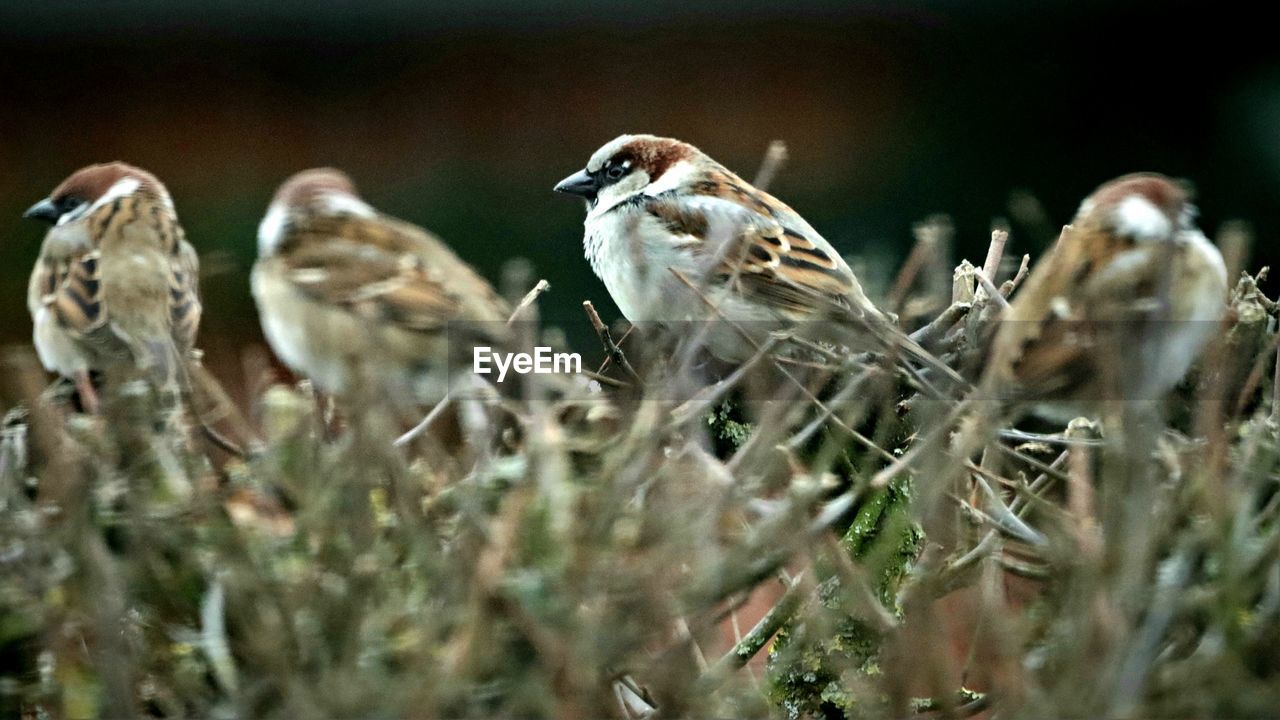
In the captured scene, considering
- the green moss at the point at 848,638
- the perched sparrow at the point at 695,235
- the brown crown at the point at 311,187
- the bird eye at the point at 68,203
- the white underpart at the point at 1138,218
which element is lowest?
the green moss at the point at 848,638

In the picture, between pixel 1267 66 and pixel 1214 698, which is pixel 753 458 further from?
pixel 1267 66

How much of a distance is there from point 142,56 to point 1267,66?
2.67 meters

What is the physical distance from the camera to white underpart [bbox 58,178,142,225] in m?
2.10

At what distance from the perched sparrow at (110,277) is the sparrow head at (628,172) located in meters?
0.78

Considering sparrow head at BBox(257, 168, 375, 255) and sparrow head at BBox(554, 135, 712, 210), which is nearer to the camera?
sparrow head at BBox(257, 168, 375, 255)

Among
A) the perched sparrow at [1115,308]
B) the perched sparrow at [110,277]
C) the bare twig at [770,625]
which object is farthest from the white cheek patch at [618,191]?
the perched sparrow at [1115,308]

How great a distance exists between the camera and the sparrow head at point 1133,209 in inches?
56.8

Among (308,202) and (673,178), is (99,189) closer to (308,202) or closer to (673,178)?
(308,202)

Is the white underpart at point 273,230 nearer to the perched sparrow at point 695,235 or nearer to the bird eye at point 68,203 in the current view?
the bird eye at point 68,203

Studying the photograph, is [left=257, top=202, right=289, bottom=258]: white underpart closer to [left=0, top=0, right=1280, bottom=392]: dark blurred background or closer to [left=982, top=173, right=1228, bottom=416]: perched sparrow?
[left=982, top=173, right=1228, bottom=416]: perched sparrow

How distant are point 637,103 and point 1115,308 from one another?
8.25ft

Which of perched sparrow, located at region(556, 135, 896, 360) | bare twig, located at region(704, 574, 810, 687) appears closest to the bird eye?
perched sparrow, located at region(556, 135, 896, 360)

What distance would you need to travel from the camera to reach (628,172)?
2721 mm

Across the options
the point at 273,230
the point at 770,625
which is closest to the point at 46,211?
the point at 273,230
